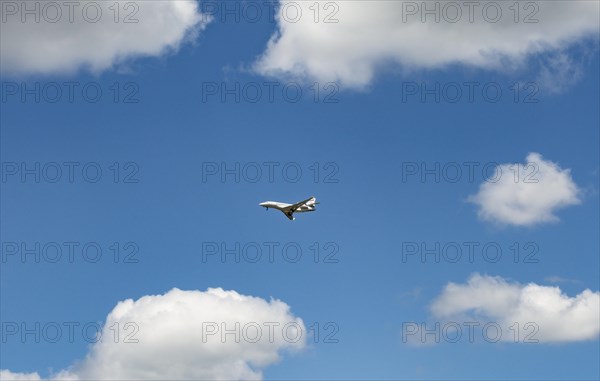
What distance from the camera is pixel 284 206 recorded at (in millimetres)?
167250

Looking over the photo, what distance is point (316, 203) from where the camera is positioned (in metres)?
163

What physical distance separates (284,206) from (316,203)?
10747 mm
